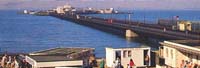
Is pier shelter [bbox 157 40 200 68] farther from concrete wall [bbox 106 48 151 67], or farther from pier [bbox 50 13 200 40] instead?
pier [bbox 50 13 200 40]

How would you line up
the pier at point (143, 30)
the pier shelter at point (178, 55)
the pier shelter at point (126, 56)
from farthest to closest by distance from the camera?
the pier at point (143, 30), the pier shelter at point (178, 55), the pier shelter at point (126, 56)

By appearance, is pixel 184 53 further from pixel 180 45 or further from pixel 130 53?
pixel 130 53

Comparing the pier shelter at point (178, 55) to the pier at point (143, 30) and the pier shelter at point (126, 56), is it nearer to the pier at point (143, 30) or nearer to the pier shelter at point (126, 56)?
the pier shelter at point (126, 56)

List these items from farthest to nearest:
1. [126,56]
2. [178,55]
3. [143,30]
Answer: [143,30], [178,55], [126,56]

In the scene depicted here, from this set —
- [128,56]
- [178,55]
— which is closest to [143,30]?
[178,55]

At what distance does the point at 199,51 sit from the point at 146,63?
259cm

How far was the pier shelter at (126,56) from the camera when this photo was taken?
904 inches

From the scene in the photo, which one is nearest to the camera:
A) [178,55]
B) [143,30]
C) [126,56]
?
[126,56]

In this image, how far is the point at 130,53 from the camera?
23406 mm

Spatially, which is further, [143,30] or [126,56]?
[143,30]

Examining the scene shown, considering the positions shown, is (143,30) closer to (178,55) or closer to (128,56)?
(178,55)

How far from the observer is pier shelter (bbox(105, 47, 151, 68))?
23.0 meters

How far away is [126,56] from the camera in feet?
76.4

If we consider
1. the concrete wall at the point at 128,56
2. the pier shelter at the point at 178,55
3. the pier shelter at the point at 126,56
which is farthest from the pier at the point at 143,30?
the concrete wall at the point at 128,56
